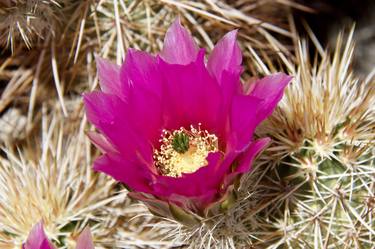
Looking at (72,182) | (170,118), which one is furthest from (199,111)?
(72,182)

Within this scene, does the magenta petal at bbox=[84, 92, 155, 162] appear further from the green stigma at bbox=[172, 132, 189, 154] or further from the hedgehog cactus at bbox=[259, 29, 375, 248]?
the hedgehog cactus at bbox=[259, 29, 375, 248]

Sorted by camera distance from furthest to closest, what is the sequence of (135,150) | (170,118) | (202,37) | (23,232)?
(202,37) < (23,232) < (170,118) < (135,150)

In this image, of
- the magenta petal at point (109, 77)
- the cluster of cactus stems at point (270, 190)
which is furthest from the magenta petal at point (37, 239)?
the magenta petal at point (109, 77)

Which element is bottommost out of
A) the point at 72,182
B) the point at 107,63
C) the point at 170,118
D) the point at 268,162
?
the point at 72,182

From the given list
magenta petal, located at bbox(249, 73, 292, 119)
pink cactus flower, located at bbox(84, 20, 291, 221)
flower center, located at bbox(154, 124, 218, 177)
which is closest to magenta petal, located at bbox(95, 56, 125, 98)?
pink cactus flower, located at bbox(84, 20, 291, 221)

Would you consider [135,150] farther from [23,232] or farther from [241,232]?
[23,232]
